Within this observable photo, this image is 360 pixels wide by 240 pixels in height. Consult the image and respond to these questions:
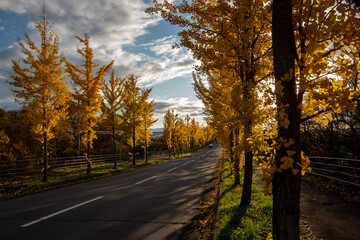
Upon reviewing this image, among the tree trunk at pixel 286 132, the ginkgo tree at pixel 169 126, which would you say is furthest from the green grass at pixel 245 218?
the ginkgo tree at pixel 169 126

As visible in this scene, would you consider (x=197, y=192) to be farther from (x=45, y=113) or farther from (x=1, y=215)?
(x=45, y=113)

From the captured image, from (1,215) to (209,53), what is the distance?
7646 millimetres

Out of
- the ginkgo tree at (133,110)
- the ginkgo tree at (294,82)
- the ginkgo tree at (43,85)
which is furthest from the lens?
the ginkgo tree at (133,110)

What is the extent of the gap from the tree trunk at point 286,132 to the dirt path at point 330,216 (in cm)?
256

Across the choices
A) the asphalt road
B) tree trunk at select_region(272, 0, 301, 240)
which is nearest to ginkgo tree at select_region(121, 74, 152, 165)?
the asphalt road

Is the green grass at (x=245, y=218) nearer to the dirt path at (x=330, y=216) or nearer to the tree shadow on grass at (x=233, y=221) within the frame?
the tree shadow on grass at (x=233, y=221)

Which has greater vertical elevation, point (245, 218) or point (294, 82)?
point (294, 82)

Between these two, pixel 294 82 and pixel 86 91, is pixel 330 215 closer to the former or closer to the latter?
pixel 294 82

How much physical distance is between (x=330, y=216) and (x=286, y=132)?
438cm

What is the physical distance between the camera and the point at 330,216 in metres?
5.13

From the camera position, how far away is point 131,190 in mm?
9156

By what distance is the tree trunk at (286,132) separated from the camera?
2328mm

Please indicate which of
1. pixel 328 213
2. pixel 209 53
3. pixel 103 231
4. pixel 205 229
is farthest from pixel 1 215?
pixel 328 213

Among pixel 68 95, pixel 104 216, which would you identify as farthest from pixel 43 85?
pixel 104 216
